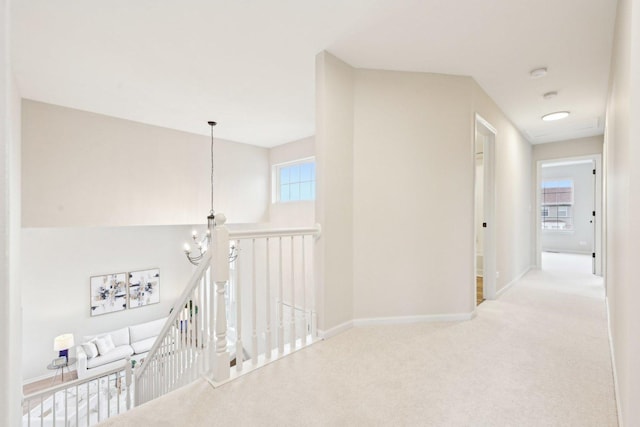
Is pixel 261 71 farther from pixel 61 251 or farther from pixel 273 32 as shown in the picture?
pixel 61 251

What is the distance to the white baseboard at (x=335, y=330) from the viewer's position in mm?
2436

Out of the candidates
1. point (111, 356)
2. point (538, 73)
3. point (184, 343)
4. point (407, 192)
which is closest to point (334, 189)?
point (407, 192)

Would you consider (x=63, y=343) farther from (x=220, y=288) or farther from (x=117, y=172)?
(x=220, y=288)

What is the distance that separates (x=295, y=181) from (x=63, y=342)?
5008 mm

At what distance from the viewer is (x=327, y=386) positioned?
1798 mm

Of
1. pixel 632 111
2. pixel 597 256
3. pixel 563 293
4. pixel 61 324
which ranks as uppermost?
pixel 632 111

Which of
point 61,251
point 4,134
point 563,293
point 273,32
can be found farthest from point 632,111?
point 61,251

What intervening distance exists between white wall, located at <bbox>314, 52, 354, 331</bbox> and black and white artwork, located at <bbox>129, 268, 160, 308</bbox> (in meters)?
5.62

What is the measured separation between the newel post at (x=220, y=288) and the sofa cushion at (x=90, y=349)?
5210 millimetres

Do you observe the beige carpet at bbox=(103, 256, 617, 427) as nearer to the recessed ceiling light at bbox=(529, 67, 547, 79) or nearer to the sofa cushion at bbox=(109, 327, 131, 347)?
the recessed ceiling light at bbox=(529, 67, 547, 79)

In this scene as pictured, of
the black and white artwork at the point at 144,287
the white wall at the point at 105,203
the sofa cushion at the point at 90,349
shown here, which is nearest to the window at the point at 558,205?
the white wall at the point at 105,203

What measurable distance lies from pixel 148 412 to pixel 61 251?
5720 mm

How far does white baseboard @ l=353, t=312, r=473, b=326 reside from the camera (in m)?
2.74

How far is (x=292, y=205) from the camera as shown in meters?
5.91
